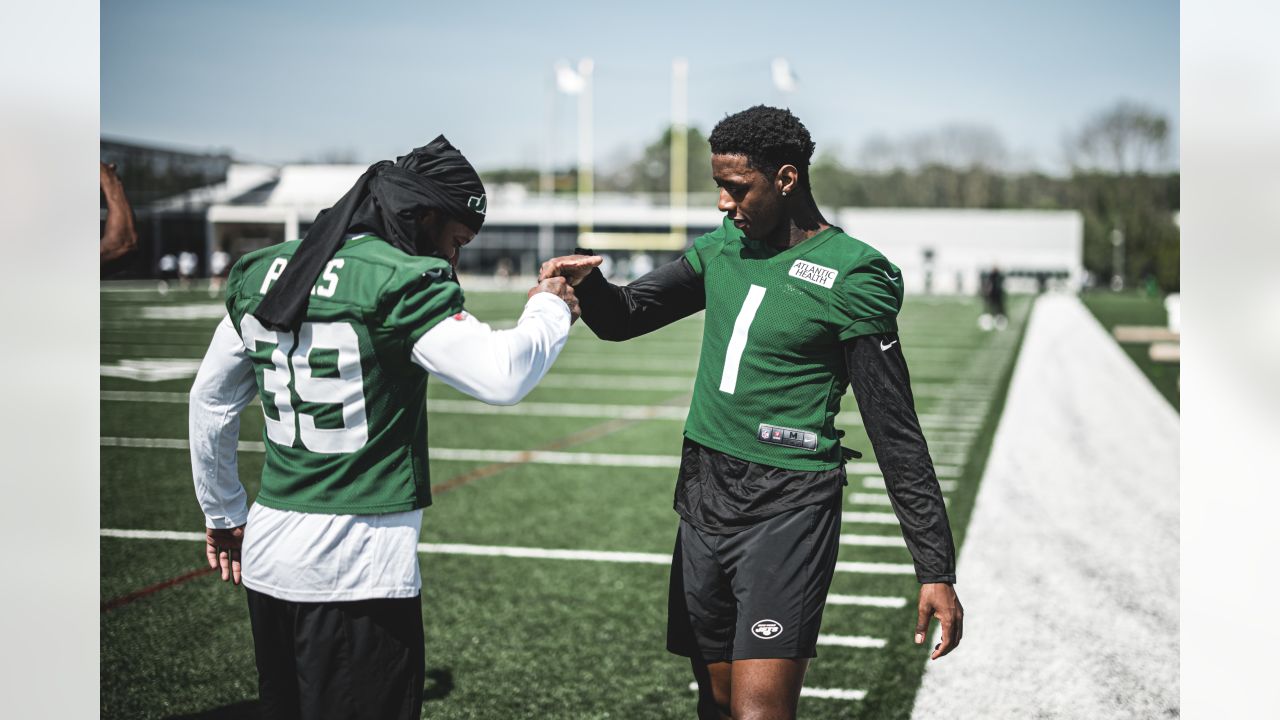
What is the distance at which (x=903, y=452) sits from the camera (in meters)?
2.94

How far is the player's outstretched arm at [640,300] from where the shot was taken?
10.9 feet

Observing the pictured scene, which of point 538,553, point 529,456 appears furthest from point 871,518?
point 529,456

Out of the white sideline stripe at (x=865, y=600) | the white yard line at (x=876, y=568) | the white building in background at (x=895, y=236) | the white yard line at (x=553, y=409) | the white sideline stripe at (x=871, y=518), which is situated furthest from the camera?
the white building in background at (x=895, y=236)

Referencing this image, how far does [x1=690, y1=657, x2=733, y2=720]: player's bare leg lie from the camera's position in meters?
3.14

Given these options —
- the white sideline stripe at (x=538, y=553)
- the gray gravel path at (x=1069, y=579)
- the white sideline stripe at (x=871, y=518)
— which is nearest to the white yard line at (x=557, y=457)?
the white sideline stripe at (x=871, y=518)

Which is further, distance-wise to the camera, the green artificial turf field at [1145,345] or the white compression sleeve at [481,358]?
the green artificial turf field at [1145,345]

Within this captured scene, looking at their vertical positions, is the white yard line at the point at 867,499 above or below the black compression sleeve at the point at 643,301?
below

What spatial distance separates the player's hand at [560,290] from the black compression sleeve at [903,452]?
2.39 feet

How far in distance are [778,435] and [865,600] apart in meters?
3.46

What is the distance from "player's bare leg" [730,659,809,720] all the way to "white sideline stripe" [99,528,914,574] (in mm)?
3889

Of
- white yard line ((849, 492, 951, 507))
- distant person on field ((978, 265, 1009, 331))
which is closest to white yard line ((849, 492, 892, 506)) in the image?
white yard line ((849, 492, 951, 507))

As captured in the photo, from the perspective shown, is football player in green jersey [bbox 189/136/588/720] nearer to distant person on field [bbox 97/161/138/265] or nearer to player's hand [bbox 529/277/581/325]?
player's hand [bbox 529/277/581/325]

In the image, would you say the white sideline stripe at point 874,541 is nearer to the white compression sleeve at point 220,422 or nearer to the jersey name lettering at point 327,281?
the white compression sleeve at point 220,422
